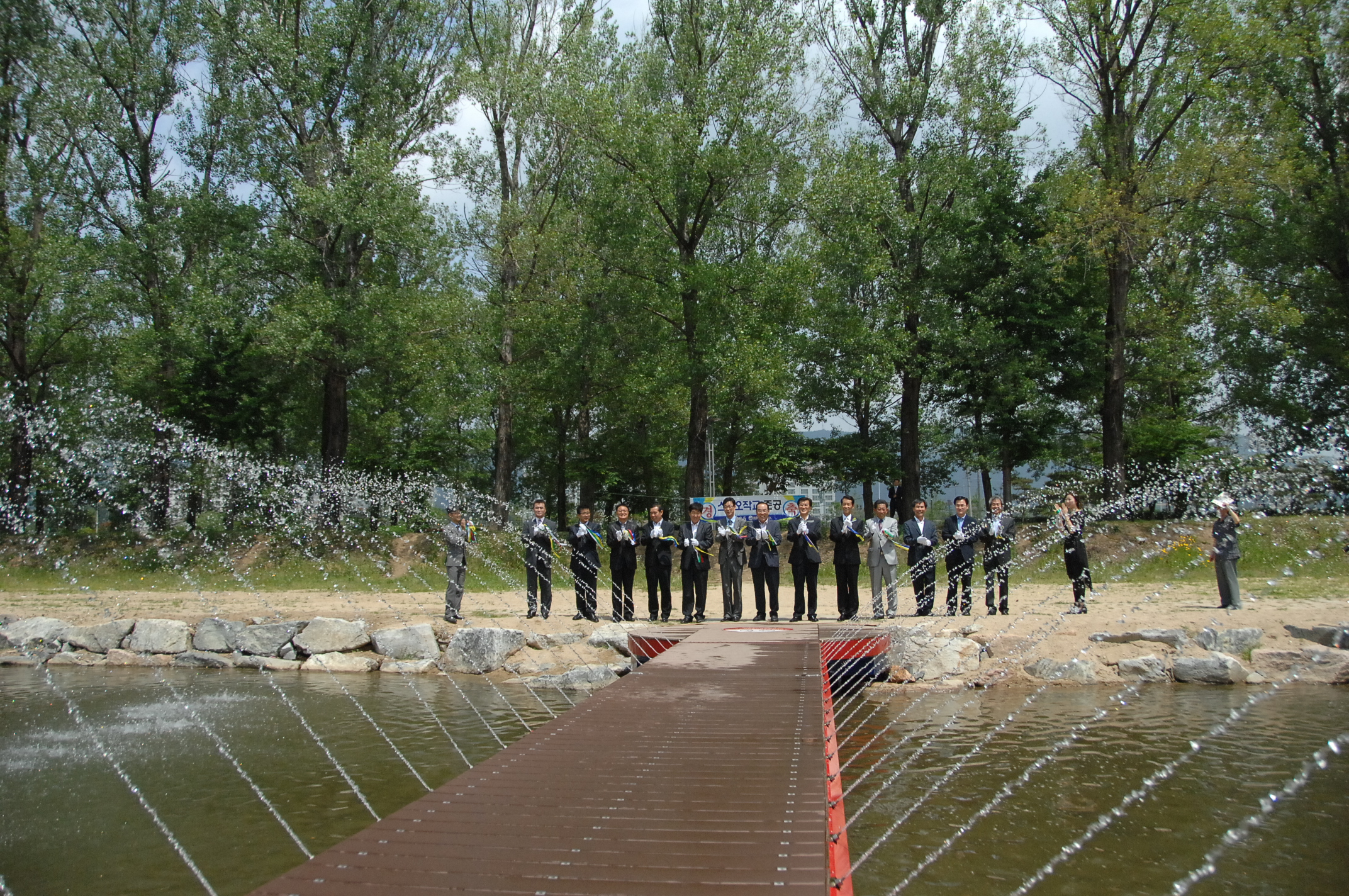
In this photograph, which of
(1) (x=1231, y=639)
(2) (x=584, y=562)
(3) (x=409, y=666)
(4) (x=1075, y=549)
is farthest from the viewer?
(2) (x=584, y=562)

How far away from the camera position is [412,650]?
41.8 ft

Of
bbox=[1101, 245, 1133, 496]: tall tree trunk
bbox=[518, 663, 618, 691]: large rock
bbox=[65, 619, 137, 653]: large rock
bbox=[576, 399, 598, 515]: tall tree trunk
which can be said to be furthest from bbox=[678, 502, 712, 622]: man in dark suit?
bbox=[576, 399, 598, 515]: tall tree trunk

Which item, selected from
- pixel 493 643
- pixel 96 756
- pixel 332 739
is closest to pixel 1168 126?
pixel 493 643

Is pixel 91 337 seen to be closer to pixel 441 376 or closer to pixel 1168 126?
pixel 441 376

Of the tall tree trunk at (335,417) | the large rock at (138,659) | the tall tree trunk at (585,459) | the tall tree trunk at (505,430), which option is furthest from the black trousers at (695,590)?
the tall tree trunk at (585,459)

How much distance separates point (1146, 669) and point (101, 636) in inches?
545

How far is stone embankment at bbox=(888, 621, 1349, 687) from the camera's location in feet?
35.3

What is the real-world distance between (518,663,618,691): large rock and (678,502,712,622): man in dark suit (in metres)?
2.08

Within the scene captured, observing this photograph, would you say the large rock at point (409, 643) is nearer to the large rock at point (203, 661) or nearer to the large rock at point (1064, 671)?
the large rock at point (203, 661)

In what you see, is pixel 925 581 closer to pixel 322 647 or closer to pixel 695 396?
pixel 322 647

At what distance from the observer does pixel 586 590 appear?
1394cm

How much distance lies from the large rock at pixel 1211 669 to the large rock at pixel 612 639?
6486 mm

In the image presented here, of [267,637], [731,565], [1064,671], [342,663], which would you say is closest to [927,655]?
[1064,671]

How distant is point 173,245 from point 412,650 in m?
20.3
